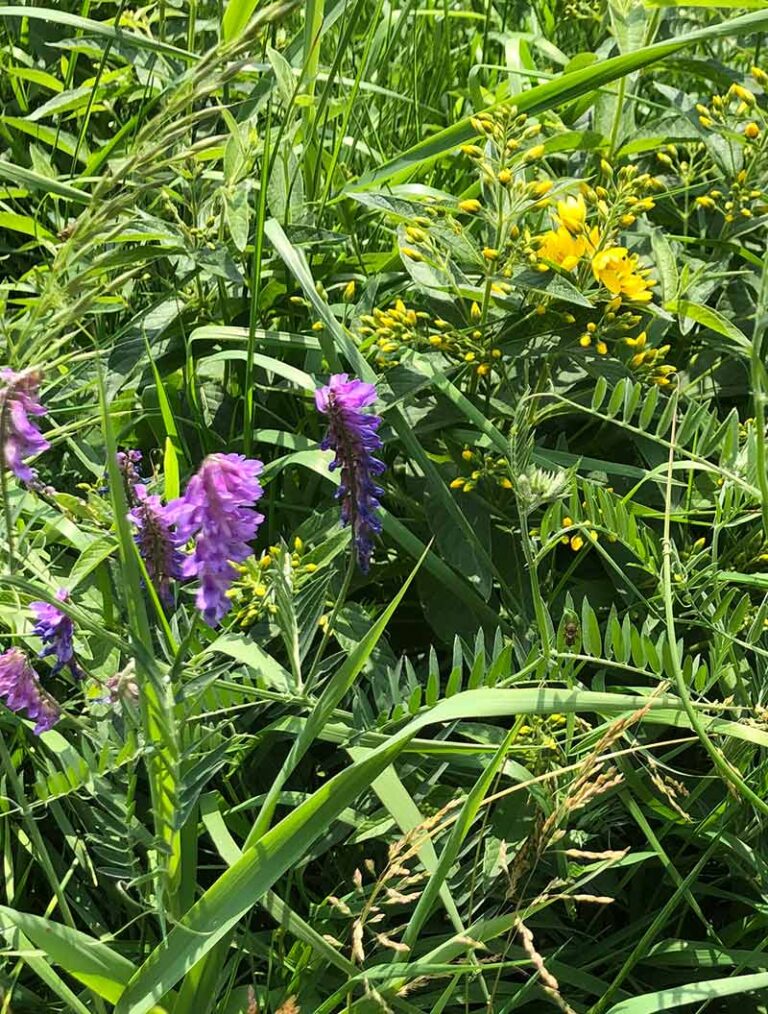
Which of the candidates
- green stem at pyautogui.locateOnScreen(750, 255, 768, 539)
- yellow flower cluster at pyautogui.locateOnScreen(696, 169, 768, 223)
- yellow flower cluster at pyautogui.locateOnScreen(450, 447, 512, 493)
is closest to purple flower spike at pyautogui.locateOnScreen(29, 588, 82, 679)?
yellow flower cluster at pyautogui.locateOnScreen(450, 447, 512, 493)

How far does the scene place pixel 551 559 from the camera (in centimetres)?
165

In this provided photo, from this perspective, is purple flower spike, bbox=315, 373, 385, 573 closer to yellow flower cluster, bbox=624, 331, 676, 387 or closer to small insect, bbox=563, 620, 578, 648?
small insect, bbox=563, 620, 578, 648

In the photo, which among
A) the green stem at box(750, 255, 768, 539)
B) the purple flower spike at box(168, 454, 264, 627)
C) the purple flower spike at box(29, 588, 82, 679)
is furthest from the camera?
the purple flower spike at box(29, 588, 82, 679)

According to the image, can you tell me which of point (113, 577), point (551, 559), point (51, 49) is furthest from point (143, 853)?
point (51, 49)

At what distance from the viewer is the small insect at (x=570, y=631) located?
1.34 m

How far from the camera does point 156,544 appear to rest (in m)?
1.15

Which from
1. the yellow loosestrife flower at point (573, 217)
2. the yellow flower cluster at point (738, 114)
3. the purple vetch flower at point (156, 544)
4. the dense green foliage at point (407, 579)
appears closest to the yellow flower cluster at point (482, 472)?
the dense green foliage at point (407, 579)

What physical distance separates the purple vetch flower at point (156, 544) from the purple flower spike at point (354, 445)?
17 centimetres

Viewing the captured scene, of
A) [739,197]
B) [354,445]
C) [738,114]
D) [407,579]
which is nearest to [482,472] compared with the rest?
[407,579]

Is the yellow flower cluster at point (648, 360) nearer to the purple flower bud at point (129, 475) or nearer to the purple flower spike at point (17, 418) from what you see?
the purple flower bud at point (129, 475)

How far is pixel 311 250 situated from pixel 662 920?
40.3 inches

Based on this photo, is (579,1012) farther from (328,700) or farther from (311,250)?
(311,250)

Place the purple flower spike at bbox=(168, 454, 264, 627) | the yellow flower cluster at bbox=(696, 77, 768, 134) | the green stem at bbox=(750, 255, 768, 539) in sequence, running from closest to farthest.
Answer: the purple flower spike at bbox=(168, 454, 264, 627)
the green stem at bbox=(750, 255, 768, 539)
the yellow flower cluster at bbox=(696, 77, 768, 134)

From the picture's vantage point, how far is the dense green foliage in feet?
3.78
